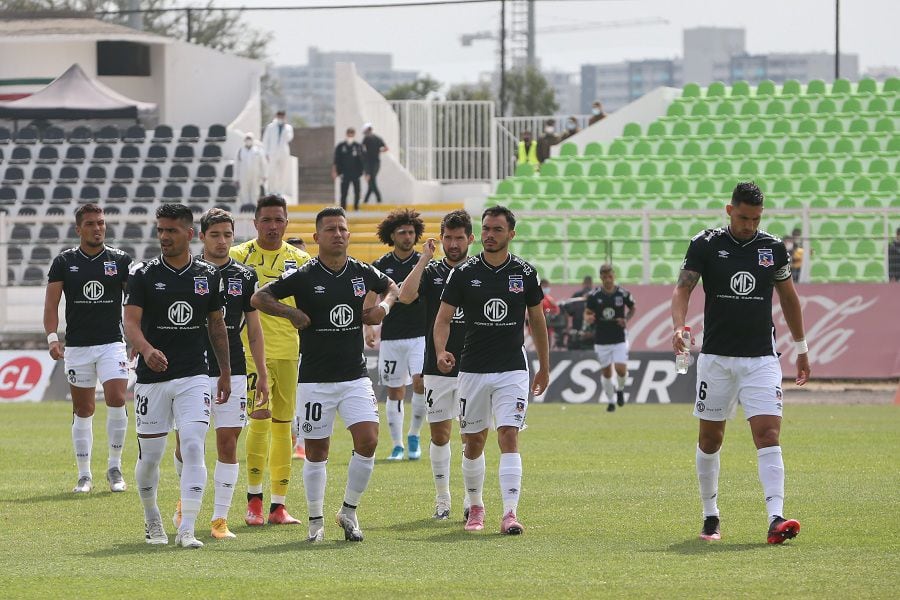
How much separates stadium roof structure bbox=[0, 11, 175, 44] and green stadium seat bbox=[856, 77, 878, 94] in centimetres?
2030

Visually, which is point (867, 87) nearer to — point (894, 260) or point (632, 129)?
point (632, 129)

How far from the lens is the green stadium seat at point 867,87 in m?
39.2

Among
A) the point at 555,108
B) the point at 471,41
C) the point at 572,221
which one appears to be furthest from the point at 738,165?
the point at 471,41

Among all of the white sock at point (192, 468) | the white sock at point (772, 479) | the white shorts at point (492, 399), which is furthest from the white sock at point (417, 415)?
the white sock at point (772, 479)

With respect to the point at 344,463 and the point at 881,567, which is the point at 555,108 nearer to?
the point at 344,463

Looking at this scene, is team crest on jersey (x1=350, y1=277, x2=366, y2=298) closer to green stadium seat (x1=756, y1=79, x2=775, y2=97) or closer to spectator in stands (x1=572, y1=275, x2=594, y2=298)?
spectator in stands (x1=572, y1=275, x2=594, y2=298)

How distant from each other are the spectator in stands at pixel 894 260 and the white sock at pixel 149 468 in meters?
20.4

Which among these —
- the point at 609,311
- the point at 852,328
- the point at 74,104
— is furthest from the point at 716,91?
the point at 74,104

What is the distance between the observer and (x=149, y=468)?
10336 millimetres

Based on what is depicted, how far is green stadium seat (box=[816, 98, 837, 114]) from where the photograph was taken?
127 ft

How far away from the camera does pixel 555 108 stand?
9244cm

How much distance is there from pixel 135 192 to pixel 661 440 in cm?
2462

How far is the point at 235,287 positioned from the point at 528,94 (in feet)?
264

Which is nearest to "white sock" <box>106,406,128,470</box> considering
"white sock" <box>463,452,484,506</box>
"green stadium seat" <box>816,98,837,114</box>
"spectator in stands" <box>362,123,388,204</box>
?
"white sock" <box>463,452,484,506</box>
